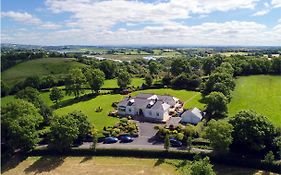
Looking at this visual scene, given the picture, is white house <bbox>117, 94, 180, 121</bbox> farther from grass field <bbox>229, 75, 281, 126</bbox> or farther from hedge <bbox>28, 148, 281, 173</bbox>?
hedge <bbox>28, 148, 281, 173</bbox>

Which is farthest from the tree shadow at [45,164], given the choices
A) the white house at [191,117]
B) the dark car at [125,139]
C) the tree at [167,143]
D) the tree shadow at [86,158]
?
the white house at [191,117]

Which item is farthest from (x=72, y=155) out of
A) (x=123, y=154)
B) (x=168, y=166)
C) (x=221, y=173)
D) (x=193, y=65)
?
(x=193, y=65)

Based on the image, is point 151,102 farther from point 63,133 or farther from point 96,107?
point 63,133

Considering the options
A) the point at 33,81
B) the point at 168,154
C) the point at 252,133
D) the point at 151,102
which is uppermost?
the point at 33,81

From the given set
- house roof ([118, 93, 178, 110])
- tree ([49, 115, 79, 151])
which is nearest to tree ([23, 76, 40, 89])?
tree ([49, 115, 79, 151])

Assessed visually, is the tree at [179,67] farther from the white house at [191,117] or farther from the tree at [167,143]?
the tree at [167,143]

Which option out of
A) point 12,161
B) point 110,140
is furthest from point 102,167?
point 12,161
